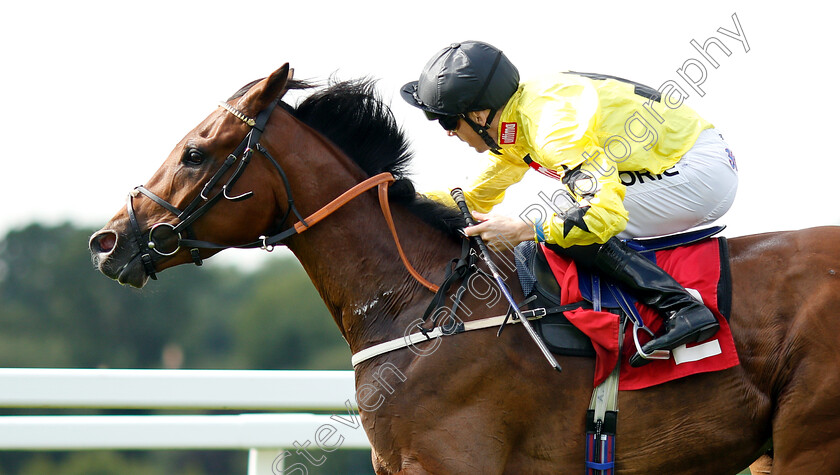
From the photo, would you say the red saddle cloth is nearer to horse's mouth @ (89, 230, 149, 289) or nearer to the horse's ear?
the horse's ear

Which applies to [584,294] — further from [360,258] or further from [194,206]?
[194,206]

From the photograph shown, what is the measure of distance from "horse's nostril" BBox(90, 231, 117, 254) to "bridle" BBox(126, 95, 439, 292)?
9 centimetres

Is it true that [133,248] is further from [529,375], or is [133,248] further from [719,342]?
[719,342]

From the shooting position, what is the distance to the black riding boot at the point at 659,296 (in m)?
3.29

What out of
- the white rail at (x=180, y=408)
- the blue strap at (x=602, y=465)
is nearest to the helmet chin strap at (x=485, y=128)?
the blue strap at (x=602, y=465)

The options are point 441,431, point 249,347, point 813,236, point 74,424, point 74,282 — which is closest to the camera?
point 441,431

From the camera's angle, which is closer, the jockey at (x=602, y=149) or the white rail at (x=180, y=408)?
the jockey at (x=602, y=149)

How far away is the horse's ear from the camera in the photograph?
370cm

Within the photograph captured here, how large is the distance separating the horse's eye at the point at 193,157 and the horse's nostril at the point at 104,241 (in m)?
0.44

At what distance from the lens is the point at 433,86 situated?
3.70 m

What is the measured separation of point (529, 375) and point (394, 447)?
0.61 metres

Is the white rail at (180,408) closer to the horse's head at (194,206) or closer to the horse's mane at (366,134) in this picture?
the horse's head at (194,206)

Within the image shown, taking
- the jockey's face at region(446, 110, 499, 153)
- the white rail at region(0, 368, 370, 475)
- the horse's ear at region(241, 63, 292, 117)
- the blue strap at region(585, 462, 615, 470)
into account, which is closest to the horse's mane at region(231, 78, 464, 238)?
the horse's ear at region(241, 63, 292, 117)

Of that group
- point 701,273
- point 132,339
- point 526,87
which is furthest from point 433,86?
point 132,339
